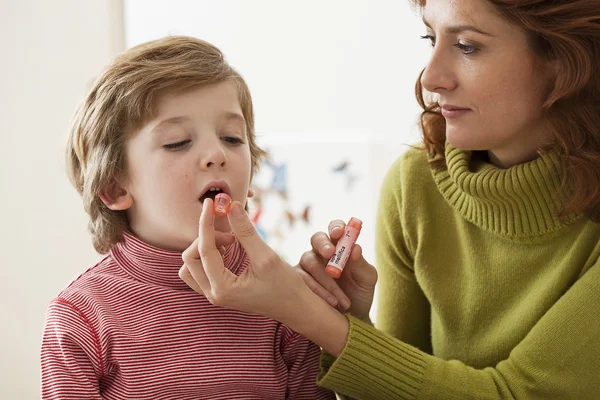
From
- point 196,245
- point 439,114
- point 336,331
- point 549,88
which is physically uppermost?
point 549,88

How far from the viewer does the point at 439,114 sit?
5.45 ft

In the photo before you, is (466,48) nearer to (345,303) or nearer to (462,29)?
(462,29)

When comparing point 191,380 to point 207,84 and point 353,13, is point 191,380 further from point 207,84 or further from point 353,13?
point 353,13

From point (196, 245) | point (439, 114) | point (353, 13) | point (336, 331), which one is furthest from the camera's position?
point (353, 13)

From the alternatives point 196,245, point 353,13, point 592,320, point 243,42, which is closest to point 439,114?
point 592,320

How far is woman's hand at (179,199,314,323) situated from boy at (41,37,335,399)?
92 mm

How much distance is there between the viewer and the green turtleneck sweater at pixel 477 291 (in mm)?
1396

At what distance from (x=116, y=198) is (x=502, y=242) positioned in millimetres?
752

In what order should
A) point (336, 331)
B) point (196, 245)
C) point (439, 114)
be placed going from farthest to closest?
A: point (439, 114) → point (336, 331) → point (196, 245)

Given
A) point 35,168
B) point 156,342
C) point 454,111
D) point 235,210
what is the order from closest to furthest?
1. point 235,210
2. point 156,342
3. point 454,111
4. point 35,168

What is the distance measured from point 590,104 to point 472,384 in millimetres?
552

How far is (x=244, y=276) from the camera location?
1277 mm

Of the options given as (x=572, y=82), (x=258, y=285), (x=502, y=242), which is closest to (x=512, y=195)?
(x=502, y=242)

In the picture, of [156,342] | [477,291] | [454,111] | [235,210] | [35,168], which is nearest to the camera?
[235,210]
